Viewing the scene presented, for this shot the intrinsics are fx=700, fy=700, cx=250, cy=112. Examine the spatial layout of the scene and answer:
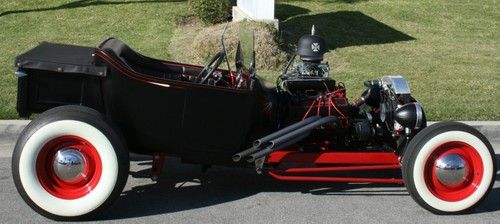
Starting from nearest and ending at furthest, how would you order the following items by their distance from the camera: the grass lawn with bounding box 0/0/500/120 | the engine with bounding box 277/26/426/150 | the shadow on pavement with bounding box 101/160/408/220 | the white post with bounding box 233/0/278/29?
the shadow on pavement with bounding box 101/160/408/220 → the engine with bounding box 277/26/426/150 → the grass lawn with bounding box 0/0/500/120 → the white post with bounding box 233/0/278/29

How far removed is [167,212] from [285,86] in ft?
4.50

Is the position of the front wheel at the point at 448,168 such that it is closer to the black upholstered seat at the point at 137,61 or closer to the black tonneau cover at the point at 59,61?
the black upholstered seat at the point at 137,61

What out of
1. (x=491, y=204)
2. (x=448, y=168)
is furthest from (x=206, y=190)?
(x=491, y=204)

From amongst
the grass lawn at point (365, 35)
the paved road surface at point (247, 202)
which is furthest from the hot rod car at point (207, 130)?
the grass lawn at point (365, 35)

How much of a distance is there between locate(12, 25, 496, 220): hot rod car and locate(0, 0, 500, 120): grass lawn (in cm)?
226

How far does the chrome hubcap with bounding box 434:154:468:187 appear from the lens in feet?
15.5

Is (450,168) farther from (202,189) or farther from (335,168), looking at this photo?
(202,189)

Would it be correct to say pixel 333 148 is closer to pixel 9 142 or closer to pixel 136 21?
pixel 9 142

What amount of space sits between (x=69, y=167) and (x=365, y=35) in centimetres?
799

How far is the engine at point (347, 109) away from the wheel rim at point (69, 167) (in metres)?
1.43

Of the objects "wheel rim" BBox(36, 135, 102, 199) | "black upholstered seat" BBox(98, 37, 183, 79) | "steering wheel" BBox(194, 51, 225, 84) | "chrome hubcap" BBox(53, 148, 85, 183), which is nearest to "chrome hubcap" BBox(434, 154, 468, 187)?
"steering wheel" BBox(194, 51, 225, 84)

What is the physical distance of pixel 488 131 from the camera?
6.82 metres

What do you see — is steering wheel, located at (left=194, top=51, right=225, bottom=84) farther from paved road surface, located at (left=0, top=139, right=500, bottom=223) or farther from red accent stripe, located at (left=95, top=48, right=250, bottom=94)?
paved road surface, located at (left=0, top=139, right=500, bottom=223)

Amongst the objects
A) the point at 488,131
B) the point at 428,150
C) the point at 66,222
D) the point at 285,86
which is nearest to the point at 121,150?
the point at 66,222
